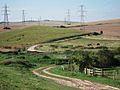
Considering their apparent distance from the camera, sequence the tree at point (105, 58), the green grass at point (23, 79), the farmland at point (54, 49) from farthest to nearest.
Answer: the tree at point (105, 58) < the farmland at point (54, 49) < the green grass at point (23, 79)

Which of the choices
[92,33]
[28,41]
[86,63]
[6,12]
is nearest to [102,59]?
[86,63]

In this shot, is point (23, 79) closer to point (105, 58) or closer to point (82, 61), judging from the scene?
point (82, 61)

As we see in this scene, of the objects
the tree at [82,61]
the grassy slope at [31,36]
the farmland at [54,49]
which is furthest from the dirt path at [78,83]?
the grassy slope at [31,36]

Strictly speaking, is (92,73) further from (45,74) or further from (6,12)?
(6,12)

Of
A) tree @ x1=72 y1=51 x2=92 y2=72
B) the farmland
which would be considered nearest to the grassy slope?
the farmland

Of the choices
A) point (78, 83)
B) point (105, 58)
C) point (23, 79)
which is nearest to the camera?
point (23, 79)

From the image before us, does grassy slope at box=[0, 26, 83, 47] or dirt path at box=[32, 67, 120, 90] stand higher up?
grassy slope at box=[0, 26, 83, 47]

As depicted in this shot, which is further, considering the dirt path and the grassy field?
the grassy field

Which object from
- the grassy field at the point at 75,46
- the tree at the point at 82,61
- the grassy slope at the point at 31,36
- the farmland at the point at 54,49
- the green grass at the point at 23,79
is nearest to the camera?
the green grass at the point at 23,79

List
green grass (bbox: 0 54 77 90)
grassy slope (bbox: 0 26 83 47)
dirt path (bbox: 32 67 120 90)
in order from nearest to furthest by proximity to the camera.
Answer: green grass (bbox: 0 54 77 90) < dirt path (bbox: 32 67 120 90) < grassy slope (bbox: 0 26 83 47)

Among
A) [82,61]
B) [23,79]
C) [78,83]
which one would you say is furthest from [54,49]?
[23,79]

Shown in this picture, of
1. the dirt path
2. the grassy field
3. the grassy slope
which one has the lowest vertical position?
the dirt path

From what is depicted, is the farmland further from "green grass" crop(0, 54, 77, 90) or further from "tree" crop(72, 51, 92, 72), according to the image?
"tree" crop(72, 51, 92, 72)

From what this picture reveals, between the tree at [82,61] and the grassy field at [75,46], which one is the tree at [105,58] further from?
the grassy field at [75,46]
